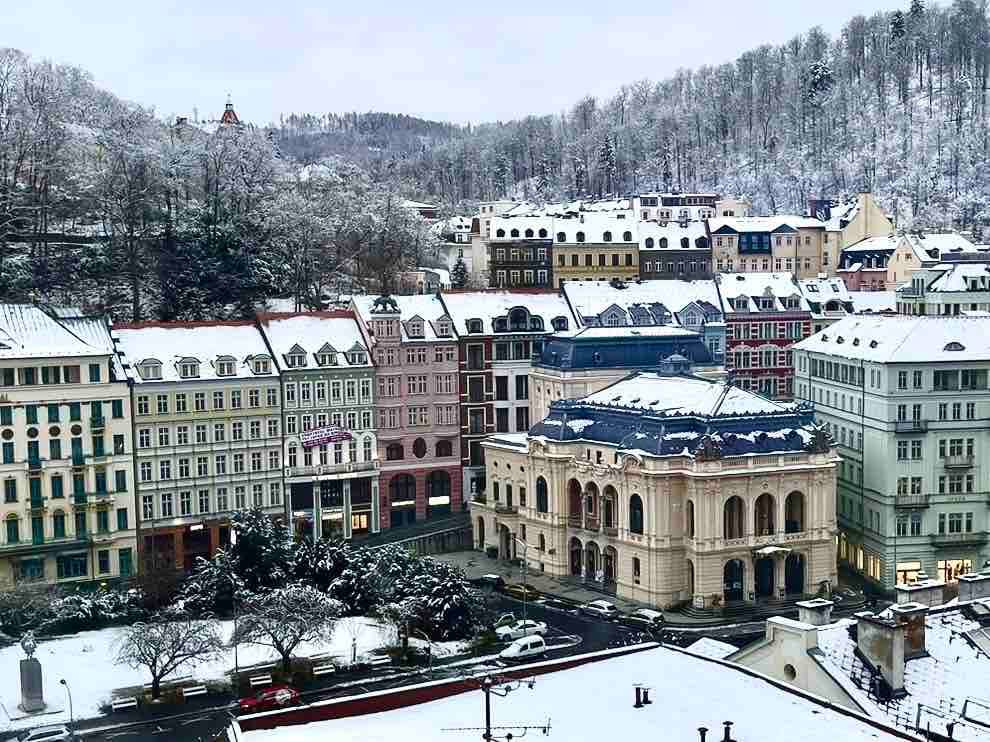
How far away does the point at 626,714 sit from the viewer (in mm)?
42875

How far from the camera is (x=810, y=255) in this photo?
169000 millimetres

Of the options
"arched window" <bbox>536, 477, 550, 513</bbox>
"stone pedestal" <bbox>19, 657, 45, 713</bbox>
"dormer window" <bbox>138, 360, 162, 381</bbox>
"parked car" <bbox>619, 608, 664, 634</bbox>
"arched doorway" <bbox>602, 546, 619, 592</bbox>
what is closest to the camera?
"stone pedestal" <bbox>19, 657, 45, 713</bbox>

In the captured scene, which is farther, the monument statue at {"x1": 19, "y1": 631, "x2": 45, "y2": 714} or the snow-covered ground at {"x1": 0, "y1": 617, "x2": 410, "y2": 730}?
the snow-covered ground at {"x1": 0, "y1": 617, "x2": 410, "y2": 730}

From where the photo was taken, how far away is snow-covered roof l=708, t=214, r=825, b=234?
16384 centimetres

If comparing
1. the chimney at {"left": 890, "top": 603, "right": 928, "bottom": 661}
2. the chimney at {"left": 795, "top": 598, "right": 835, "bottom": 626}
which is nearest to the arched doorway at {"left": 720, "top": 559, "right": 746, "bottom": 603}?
the chimney at {"left": 795, "top": 598, "right": 835, "bottom": 626}

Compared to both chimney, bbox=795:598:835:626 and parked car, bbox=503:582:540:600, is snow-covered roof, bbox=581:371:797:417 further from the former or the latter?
chimney, bbox=795:598:835:626

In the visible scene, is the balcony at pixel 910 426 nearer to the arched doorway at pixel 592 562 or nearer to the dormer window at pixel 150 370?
the arched doorway at pixel 592 562

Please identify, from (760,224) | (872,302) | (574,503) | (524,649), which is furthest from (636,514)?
(760,224)

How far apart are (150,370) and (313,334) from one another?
13.3 metres

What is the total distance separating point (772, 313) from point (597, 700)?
8086 centimetres

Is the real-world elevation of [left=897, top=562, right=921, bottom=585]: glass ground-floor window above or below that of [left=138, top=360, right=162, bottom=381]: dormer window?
below

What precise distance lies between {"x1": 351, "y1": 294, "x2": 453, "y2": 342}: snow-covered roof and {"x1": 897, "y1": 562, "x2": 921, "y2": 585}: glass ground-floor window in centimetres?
3732

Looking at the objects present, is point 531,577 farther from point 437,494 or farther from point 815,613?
point 815,613

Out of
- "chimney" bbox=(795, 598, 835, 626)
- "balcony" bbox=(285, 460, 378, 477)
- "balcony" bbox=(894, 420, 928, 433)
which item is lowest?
"balcony" bbox=(285, 460, 378, 477)
